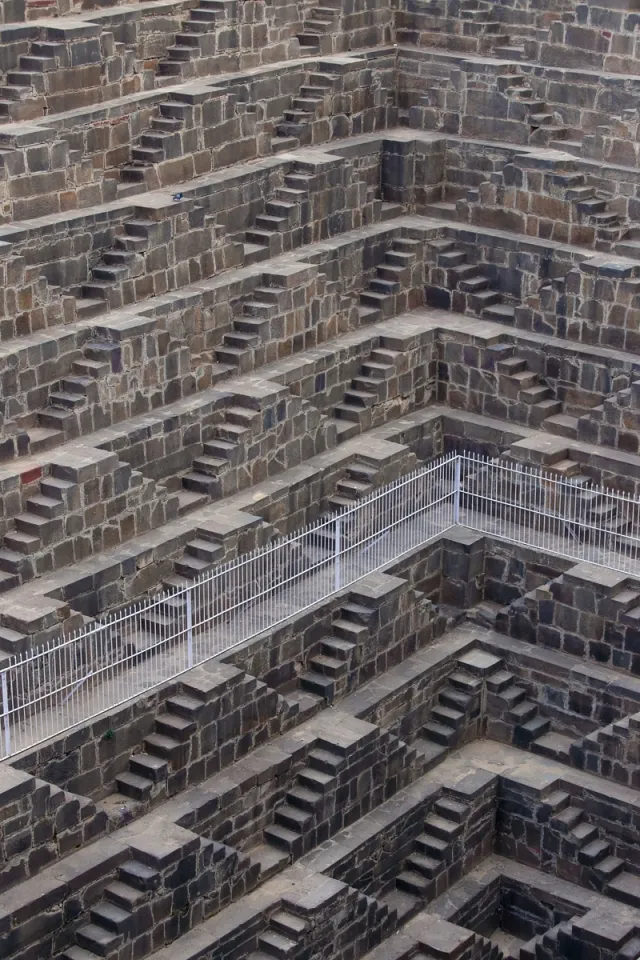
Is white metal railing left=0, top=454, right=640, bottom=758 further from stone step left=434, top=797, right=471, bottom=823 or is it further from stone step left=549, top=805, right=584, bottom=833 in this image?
stone step left=549, top=805, right=584, bottom=833

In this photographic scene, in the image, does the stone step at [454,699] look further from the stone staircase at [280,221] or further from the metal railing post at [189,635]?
the stone staircase at [280,221]

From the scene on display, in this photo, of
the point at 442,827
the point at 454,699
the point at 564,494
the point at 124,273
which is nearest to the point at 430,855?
the point at 442,827

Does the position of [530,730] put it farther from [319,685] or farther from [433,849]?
[319,685]

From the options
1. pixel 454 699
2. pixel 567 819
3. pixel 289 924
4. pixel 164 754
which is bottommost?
pixel 567 819

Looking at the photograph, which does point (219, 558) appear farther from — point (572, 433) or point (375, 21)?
A: point (375, 21)

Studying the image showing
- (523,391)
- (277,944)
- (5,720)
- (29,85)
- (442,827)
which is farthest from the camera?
(523,391)

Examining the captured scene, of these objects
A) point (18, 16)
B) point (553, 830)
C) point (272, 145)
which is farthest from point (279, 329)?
point (553, 830)
